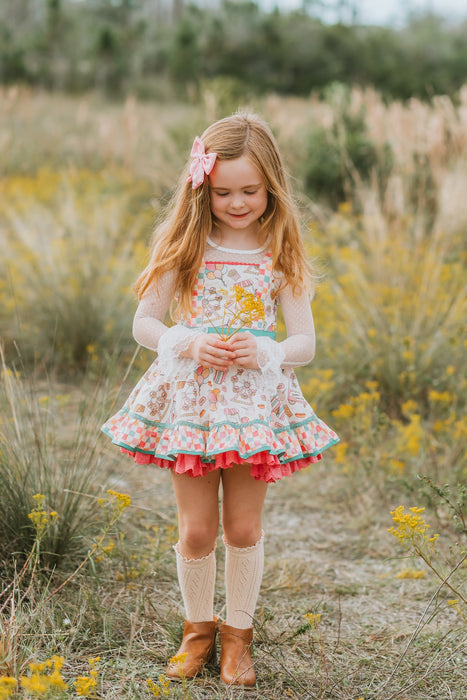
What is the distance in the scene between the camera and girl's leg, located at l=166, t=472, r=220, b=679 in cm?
200

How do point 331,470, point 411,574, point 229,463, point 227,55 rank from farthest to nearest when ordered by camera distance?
1. point 227,55
2. point 331,470
3. point 411,574
4. point 229,463

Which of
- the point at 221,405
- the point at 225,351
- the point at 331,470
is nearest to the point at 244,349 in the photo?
the point at 225,351

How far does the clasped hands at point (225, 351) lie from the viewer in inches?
72.8

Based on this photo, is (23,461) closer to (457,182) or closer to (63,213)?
(63,213)

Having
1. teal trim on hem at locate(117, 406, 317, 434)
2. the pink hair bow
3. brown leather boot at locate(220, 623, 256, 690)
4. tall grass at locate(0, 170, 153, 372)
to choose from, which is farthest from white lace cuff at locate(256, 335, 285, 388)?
tall grass at locate(0, 170, 153, 372)

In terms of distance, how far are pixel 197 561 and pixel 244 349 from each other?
635 millimetres

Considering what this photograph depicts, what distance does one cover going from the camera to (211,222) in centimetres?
209

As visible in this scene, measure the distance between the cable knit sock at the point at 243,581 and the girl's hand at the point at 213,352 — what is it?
56 centimetres

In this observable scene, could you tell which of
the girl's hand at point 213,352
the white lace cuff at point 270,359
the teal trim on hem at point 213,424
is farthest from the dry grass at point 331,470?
the girl's hand at point 213,352

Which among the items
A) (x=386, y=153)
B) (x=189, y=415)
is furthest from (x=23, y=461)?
(x=386, y=153)

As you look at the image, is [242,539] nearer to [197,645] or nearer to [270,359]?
[197,645]

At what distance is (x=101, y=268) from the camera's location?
5.05 m

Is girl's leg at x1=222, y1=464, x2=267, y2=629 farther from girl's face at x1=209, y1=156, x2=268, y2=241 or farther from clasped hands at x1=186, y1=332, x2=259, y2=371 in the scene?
girl's face at x1=209, y1=156, x2=268, y2=241

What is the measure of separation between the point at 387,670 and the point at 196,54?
26468 millimetres
